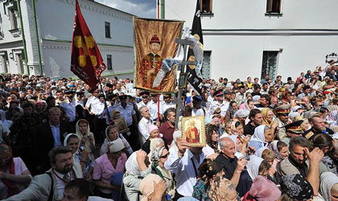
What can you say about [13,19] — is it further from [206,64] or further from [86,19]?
[206,64]

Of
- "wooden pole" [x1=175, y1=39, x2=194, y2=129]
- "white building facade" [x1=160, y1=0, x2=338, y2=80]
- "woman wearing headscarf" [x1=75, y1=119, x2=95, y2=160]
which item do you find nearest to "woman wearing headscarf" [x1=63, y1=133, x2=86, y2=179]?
"woman wearing headscarf" [x1=75, y1=119, x2=95, y2=160]

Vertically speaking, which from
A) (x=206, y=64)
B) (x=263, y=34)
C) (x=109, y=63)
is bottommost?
(x=109, y=63)

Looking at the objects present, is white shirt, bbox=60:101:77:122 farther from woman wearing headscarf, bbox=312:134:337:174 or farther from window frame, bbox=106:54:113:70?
window frame, bbox=106:54:113:70

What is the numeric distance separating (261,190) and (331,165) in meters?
1.28

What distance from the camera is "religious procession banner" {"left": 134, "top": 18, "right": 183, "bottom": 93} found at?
180 inches

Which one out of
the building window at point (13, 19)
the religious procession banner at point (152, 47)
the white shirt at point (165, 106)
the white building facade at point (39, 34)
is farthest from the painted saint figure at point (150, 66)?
the building window at point (13, 19)

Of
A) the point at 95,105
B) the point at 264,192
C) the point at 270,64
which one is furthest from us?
the point at 270,64

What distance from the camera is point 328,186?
2.31m

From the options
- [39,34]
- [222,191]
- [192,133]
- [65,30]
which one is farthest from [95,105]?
[65,30]

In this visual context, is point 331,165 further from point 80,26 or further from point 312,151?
point 80,26

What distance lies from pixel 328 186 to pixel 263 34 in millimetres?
11963

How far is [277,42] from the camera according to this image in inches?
500

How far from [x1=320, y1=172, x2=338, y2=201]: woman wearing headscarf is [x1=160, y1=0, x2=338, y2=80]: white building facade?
11151 mm

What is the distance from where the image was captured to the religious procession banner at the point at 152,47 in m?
4.58
